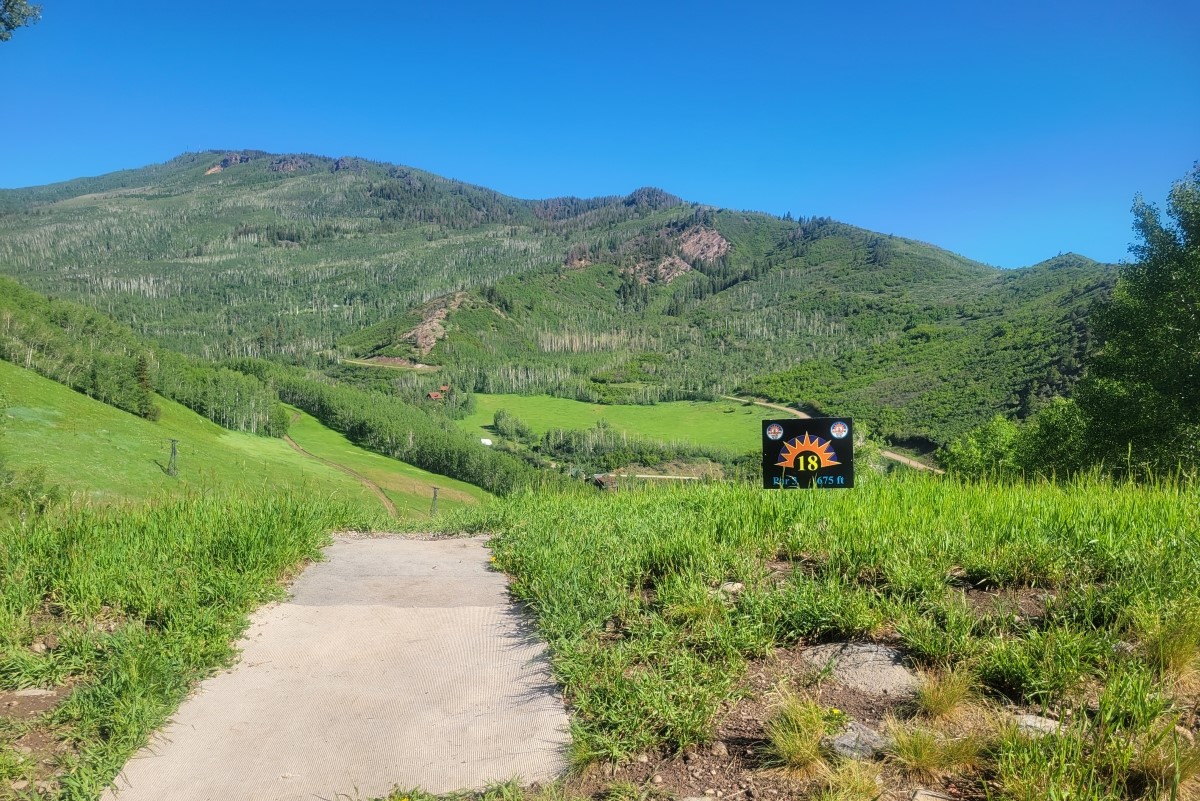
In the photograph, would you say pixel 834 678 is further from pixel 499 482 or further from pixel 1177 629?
pixel 499 482

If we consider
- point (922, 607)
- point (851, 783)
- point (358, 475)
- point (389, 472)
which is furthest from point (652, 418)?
point (851, 783)

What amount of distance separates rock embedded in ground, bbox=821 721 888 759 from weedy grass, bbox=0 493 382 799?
334cm

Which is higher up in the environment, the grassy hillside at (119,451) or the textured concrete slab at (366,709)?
the textured concrete slab at (366,709)

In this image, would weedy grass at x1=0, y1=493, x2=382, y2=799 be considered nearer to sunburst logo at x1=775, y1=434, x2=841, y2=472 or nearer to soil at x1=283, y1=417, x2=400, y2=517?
sunburst logo at x1=775, y1=434, x2=841, y2=472

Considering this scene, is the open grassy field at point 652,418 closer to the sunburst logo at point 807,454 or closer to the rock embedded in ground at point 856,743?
the sunburst logo at point 807,454

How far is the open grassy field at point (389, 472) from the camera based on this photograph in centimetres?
6742

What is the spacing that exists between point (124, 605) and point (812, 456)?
5624 millimetres

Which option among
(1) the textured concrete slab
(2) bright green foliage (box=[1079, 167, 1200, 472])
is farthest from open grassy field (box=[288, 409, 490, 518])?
(1) the textured concrete slab

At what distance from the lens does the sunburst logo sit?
611 centimetres

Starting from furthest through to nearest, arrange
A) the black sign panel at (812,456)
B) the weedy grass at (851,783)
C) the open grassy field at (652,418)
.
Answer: the open grassy field at (652,418) < the black sign panel at (812,456) < the weedy grass at (851,783)

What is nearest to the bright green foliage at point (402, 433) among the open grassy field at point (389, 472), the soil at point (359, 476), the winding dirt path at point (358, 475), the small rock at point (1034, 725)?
the open grassy field at point (389, 472)

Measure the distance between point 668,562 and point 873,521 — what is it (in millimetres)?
1534

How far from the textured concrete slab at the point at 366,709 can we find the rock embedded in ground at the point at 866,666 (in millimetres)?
1452

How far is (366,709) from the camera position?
3662 mm
